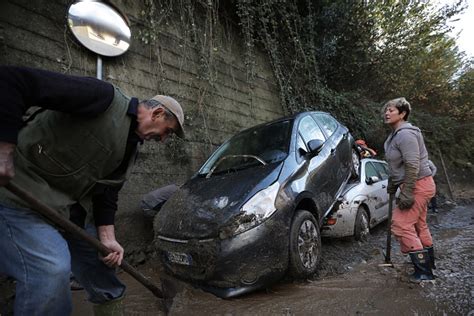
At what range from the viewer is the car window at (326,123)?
4.68 metres

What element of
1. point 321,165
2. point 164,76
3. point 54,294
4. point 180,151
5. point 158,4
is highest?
point 158,4

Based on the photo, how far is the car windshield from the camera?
12.0 feet

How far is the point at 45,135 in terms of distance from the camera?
1529 mm

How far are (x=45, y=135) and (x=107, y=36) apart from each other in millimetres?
3382

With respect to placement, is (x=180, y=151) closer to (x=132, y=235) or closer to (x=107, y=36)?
(x=132, y=235)

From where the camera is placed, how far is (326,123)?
4.87 metres

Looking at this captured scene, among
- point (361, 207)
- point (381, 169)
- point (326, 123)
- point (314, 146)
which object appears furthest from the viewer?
point (381, 169)

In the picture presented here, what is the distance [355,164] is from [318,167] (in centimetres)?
181

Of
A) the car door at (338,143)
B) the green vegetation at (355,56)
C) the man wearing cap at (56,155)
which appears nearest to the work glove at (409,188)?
the car door at (338,143)

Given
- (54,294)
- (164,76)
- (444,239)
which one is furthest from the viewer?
(164,76)

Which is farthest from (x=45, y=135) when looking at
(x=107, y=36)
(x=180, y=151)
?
(x=180, y=151)

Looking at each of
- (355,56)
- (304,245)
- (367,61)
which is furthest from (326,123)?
(367,61)

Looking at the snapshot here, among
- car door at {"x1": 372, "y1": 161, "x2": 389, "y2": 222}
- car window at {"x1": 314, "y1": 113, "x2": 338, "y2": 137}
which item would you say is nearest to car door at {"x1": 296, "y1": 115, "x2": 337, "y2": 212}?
car window at {"x1": 314, "y1": 113, "x2": 338, "y2": 137}

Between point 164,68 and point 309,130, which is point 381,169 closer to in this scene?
point 309,130
